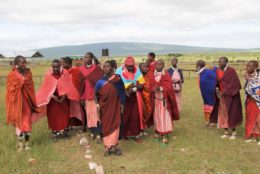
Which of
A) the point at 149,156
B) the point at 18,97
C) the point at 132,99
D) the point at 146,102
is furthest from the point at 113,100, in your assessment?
the point at 18,97

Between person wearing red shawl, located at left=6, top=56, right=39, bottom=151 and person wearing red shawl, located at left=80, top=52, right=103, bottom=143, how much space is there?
149 cm

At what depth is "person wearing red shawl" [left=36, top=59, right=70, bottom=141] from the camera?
9.33 meters

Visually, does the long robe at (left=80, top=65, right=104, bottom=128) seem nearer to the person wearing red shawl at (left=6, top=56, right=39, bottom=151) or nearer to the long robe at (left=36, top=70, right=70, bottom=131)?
the long robe at (left=36, top=70, right=70, bottom=131)

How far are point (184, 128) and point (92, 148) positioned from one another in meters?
3.15

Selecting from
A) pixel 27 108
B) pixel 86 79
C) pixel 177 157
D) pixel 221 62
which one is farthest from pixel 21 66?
pixel 221 62

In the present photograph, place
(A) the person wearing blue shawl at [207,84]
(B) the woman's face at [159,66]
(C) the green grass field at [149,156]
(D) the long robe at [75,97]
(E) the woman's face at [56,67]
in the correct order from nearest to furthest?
1. (C) the green grass field at [149,156]
2. (B) the woman's face at [159,66]
3. (E) the woman's face at [56,67]
4. (D) the long robe at [75,97]
5. (A) the person wearing blue shawl at [207,84]

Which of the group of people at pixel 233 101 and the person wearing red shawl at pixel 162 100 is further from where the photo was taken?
the person wearing red shawl at pixel 162 100

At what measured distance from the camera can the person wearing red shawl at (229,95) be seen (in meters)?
9.39

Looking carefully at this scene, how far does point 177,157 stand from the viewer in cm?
793

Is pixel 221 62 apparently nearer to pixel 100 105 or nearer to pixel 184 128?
pixel 184 128

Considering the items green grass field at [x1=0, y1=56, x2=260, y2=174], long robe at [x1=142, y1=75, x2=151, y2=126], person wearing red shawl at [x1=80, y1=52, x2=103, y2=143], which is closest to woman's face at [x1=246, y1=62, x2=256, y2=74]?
green grass field at [x1=0, y1=56, x2=260, y2=174]

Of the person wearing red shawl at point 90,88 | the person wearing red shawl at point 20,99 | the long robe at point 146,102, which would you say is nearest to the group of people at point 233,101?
the long robe at point 146,102

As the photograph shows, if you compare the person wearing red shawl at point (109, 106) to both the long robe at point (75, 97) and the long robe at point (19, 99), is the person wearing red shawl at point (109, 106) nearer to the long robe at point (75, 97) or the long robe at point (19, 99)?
the long robe at point (19, 99)

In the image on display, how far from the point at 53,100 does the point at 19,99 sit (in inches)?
53.0
